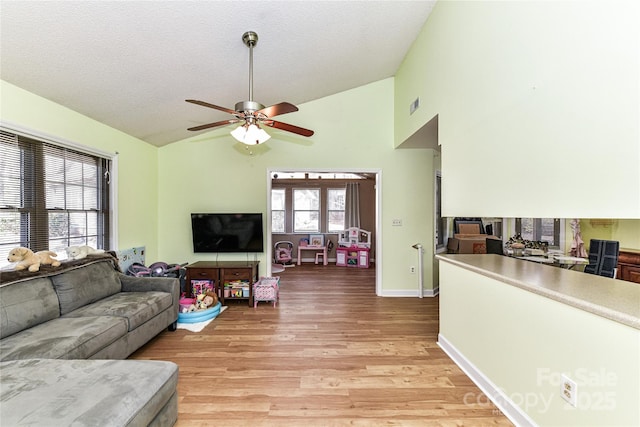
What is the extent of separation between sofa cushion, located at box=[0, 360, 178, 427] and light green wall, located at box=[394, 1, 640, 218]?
2415mm

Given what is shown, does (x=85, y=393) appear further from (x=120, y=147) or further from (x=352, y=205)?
(x=352, y=205)

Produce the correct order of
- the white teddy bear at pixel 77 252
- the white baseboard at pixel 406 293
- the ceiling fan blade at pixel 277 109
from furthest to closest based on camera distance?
the white baseboard at pixel 406 293 < the white teddy bear at pixel 77 252 < the ceiling fan blade at pixel 277 109

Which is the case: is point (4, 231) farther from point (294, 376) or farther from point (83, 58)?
point (294, 376)

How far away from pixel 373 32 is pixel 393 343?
3404 mm

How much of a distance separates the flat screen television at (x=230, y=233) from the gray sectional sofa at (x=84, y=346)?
1251 mm

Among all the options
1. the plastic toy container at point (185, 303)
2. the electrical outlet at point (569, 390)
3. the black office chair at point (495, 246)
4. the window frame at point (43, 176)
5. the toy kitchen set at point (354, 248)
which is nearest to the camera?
the electrical outlet at point (569, 390)

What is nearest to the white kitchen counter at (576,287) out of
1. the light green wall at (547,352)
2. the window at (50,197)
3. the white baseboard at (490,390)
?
the light green wall at (547,352)

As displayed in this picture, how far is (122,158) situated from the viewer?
364 centimetres

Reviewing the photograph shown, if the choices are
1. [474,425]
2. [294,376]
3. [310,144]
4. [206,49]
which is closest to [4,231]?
[206,49]

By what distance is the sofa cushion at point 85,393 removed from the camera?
1.16 meters

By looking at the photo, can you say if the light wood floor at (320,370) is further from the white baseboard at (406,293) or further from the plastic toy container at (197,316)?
the white baseboard at (406,293)

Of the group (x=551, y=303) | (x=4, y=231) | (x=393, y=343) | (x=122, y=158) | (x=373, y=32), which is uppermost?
(x=373, y=32)

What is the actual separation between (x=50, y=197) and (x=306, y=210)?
5555mm

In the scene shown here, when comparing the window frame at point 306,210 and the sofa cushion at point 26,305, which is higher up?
the window frame at point 306,210
